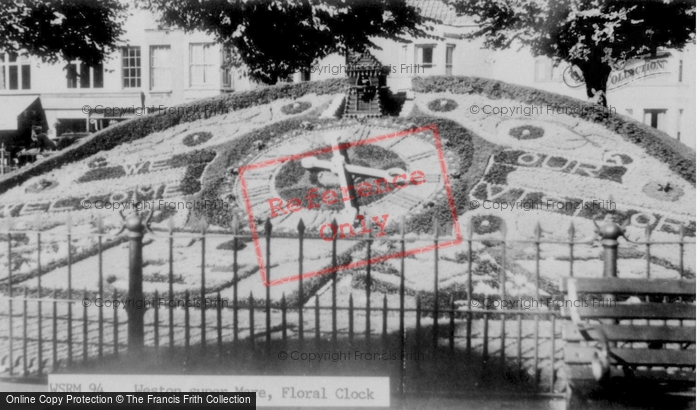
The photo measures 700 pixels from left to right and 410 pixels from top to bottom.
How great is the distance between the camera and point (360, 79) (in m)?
8.41

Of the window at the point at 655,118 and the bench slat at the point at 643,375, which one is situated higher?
the window at the point at 655,118

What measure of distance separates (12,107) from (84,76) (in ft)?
2.83

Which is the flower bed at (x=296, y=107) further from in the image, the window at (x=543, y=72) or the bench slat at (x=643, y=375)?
the bench slat at (x=643, y=375)

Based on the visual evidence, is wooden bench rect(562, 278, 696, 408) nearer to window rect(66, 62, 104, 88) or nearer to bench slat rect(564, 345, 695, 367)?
bench slat rect(564, 345, 695, 367)

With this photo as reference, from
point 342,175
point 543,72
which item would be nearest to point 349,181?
point 342,175

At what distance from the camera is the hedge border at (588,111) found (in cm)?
711

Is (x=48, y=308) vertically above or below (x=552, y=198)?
below

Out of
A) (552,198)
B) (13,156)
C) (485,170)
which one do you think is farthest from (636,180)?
(13,156)

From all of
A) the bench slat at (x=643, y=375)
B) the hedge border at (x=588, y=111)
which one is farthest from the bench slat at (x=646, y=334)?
the hedge border at (x=588, y=111)

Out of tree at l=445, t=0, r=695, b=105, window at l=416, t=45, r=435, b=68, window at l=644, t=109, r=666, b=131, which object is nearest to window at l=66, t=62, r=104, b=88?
window at l=416, t=45, r=435, b=68

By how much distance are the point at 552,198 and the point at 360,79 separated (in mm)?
3125

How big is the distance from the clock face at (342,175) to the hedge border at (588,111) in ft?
4.11

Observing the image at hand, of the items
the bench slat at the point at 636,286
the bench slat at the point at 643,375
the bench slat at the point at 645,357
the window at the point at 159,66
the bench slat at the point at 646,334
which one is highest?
the window at the point at 159,66

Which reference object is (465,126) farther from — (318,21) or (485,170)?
(318,21)
